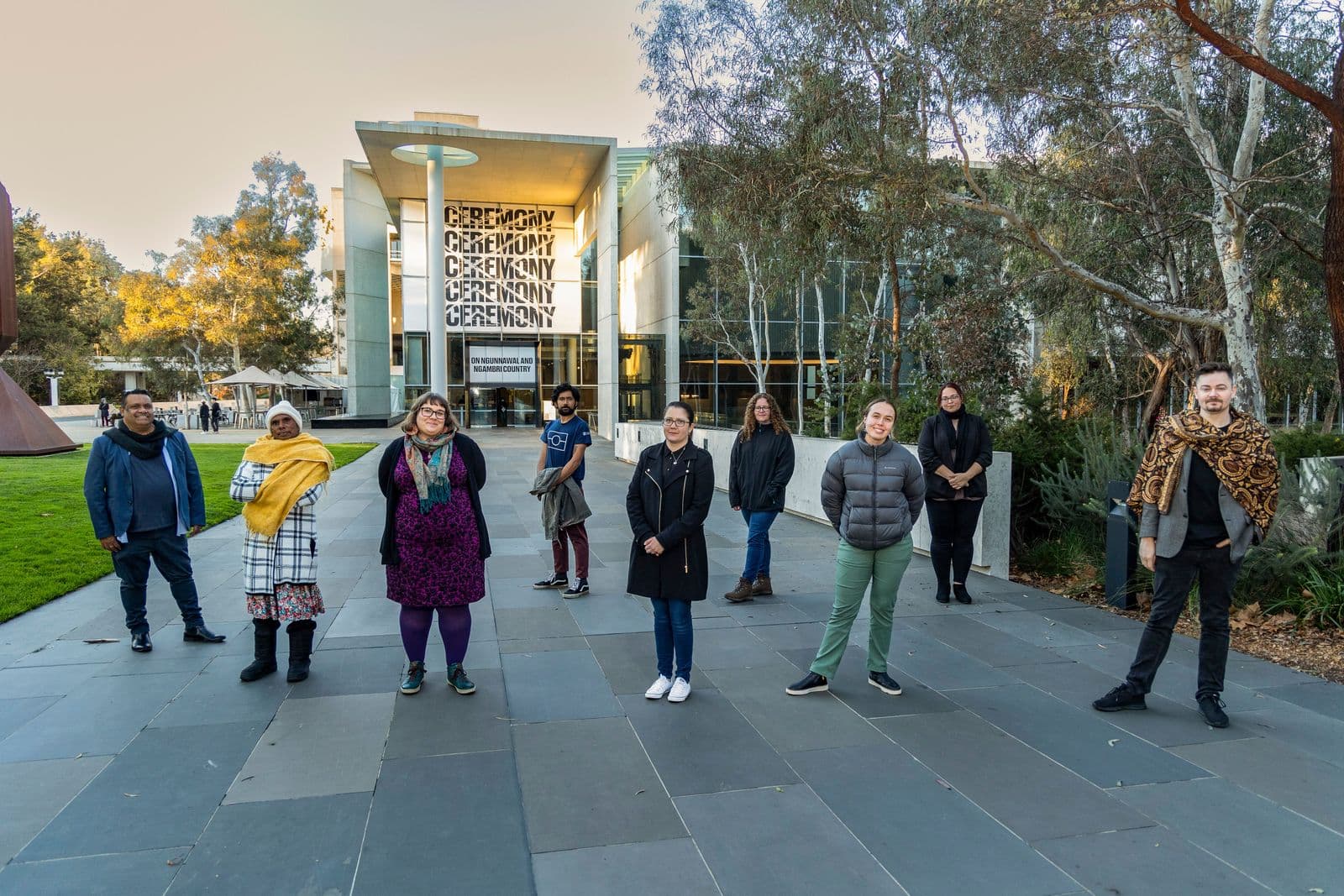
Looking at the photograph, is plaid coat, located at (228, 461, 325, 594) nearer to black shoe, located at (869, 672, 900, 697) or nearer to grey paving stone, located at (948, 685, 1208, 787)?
black shoe, located at (869, 672, 900, 697)

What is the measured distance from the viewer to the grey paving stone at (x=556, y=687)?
4.43 metres

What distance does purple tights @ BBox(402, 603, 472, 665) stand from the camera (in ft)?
15.1

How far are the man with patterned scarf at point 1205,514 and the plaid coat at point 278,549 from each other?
4526 millimetres

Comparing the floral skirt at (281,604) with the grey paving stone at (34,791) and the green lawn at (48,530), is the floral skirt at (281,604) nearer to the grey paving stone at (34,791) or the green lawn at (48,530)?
the grey paving stone at (34,791)

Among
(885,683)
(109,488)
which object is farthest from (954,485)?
(109,488)

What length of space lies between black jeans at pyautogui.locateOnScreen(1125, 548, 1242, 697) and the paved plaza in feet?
0.78

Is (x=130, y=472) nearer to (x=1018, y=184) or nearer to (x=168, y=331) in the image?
(x=1018, y=184)

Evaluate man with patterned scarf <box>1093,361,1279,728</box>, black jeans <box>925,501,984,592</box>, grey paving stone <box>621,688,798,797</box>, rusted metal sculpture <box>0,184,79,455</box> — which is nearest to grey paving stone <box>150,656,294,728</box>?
grey paving stone <box>621,688,798,797</box>

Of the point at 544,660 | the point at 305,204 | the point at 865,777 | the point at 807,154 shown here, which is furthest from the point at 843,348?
the point at 305,204

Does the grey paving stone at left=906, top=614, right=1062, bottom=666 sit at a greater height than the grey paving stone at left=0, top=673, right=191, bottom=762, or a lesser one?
lesser

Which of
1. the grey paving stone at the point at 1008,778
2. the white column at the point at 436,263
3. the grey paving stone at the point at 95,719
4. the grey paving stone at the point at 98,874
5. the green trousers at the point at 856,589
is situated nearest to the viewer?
the grey paving stone at the point at 98,874

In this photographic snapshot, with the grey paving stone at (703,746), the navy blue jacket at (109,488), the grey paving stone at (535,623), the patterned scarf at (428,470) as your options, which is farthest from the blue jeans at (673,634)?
the navy blue jacket at (109,488)

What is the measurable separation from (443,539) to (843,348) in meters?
14.8

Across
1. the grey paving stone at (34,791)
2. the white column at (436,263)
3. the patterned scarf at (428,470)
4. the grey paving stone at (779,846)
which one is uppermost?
the white column at (436,263)
